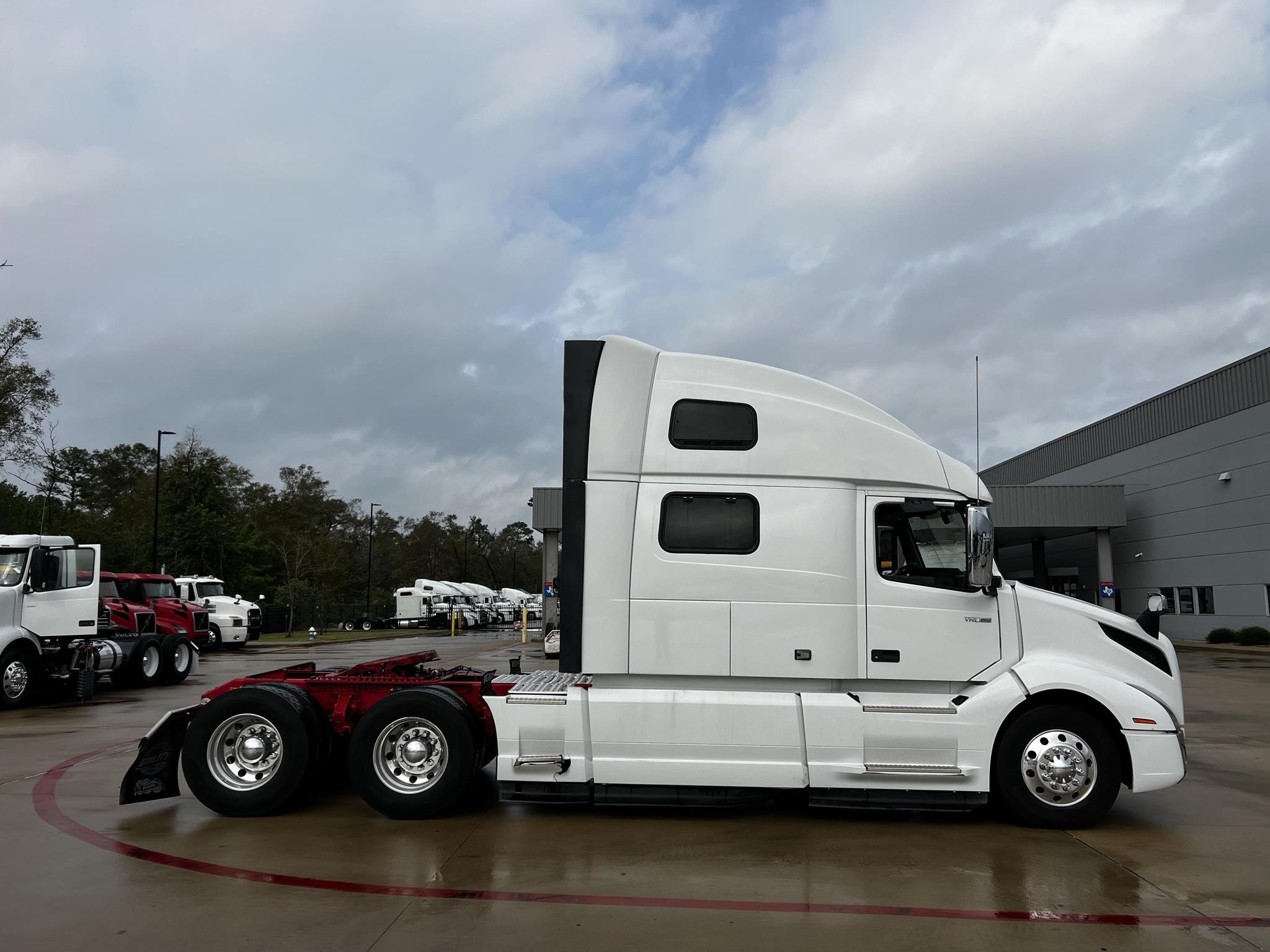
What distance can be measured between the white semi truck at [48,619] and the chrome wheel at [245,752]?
962 cm

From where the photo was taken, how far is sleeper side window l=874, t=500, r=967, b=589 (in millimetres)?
7109

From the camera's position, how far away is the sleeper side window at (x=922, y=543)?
7.11 m

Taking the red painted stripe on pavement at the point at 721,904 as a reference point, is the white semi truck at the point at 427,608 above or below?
above

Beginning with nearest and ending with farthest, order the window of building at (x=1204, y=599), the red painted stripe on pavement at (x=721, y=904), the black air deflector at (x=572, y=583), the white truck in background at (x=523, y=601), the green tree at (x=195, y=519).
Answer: the red painted stripe on pavement at (x=721, y=904) → the black air deflector at (x=572, y=583) → the window of building at (x=1204, y=599) → the green tree at (x=195, y=519) → the white truck in background at (x=523, y=601)

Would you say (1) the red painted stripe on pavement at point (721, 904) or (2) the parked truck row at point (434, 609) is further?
(2) the parked truck row at point (434, 609)

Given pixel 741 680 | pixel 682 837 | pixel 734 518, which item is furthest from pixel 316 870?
pixel 734 518

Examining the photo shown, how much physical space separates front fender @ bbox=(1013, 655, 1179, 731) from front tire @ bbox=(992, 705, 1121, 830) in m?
0.18

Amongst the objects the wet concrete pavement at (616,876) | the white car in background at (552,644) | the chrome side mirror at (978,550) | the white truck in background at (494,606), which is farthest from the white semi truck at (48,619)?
the white truck in background at (494,606)

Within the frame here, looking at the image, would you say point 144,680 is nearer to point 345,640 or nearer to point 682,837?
point 682,837

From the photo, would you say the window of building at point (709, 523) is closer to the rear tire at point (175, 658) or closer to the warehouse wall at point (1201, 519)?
the rear tire at point (175, 658)

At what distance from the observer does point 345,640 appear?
4475 centimetres

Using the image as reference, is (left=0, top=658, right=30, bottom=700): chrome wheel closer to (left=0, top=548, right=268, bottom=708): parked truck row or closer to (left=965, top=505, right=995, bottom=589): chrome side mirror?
(left=0, top=548, right=268, bottom=708): parked truck row

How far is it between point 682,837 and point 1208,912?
3299 millimetres

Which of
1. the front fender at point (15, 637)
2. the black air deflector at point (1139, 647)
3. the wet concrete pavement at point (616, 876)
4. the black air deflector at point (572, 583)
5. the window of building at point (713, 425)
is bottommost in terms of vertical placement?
the wet concrete pavement at point (616, 876)
